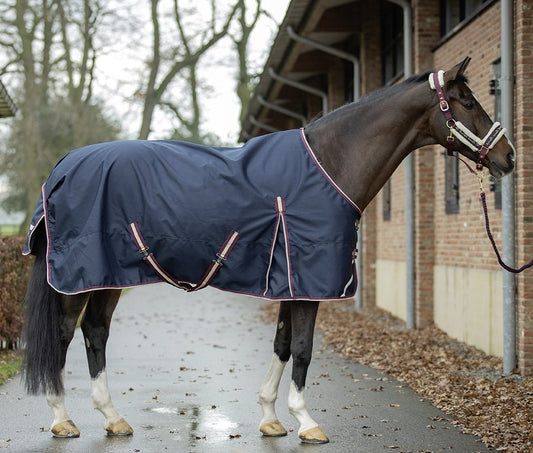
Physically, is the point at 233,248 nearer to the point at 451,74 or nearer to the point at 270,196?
the point at 270,196

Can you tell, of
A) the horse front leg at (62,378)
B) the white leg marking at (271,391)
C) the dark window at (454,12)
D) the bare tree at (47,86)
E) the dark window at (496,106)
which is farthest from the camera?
the bare tree at (47,86)

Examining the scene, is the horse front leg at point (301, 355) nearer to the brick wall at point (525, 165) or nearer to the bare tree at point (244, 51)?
the brick wall at point (525, 165)

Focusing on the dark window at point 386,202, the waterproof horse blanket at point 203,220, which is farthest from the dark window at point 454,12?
the waterproof horse blanket at point 203,220

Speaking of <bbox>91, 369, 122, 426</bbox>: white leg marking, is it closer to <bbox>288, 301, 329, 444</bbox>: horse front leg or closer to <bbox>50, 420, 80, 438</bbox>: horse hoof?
<bbox>50, 420, 80, 438</bbox>: horse hoof

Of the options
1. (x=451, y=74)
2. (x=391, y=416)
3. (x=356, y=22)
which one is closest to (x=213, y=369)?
(x=391, y=416)

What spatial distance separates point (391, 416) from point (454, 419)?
17.7 inches

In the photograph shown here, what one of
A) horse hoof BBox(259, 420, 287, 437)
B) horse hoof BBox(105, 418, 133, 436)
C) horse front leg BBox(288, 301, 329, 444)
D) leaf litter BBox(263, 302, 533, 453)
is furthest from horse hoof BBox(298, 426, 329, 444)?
horse hoof BBox(105, 418, 133, 436)

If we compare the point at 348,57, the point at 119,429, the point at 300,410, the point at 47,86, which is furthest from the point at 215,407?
the point at 47,86

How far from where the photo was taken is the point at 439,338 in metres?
11.3

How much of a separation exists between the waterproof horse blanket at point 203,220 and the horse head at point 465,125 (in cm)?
81

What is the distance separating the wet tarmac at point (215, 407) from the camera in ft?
18.6

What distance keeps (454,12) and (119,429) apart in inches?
330

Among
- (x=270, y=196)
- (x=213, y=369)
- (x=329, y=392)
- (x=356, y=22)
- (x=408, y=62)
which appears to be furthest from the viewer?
(x=356, y=22)

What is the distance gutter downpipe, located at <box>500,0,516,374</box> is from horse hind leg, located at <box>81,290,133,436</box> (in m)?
4.02
